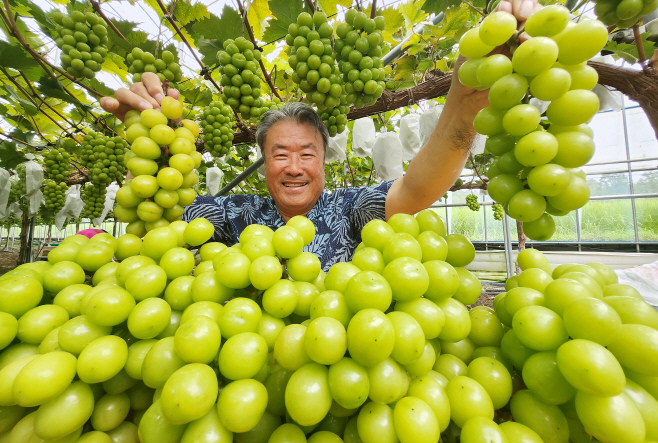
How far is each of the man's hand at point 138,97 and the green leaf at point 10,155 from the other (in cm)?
302

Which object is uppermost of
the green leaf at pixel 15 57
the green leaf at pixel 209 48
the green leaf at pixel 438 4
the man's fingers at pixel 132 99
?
the green leaf at pixel 209 48

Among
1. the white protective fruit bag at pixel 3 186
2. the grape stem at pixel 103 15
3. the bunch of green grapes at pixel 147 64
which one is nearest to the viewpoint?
the bunch of green grapes at pixel 147 64

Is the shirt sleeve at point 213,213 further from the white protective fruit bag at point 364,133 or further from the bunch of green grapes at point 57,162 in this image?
the bunch of green grapes at point 57,162

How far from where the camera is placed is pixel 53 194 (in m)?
3.21

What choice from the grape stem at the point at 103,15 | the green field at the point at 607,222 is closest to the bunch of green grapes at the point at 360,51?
the grape stem at the point at 103,15

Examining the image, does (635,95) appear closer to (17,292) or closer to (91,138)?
(17,292)

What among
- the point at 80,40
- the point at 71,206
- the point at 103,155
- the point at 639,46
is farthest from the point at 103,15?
the point at 71,206

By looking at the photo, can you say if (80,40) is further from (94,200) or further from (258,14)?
(94,200)

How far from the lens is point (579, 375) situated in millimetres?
344

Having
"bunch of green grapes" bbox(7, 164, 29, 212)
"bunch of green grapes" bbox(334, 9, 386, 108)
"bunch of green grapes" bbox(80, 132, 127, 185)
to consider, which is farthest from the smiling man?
"bunch of green grapes" bbox(7, 164, 29, 212)

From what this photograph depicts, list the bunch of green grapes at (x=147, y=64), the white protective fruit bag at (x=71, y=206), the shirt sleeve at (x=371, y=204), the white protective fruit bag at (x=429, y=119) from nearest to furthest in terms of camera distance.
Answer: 1. the bunch of green grapes at (x=147, y=64)
2. the shirt sleeve at (x=371, y=204)
3. the white protective fruit bag at (x=429, y=119)
4. the white protective fruit bag at (x=71, y=206)

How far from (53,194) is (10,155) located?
0.51 meters

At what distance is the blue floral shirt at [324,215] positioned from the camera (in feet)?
5.01

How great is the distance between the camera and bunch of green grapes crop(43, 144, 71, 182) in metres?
2.83
